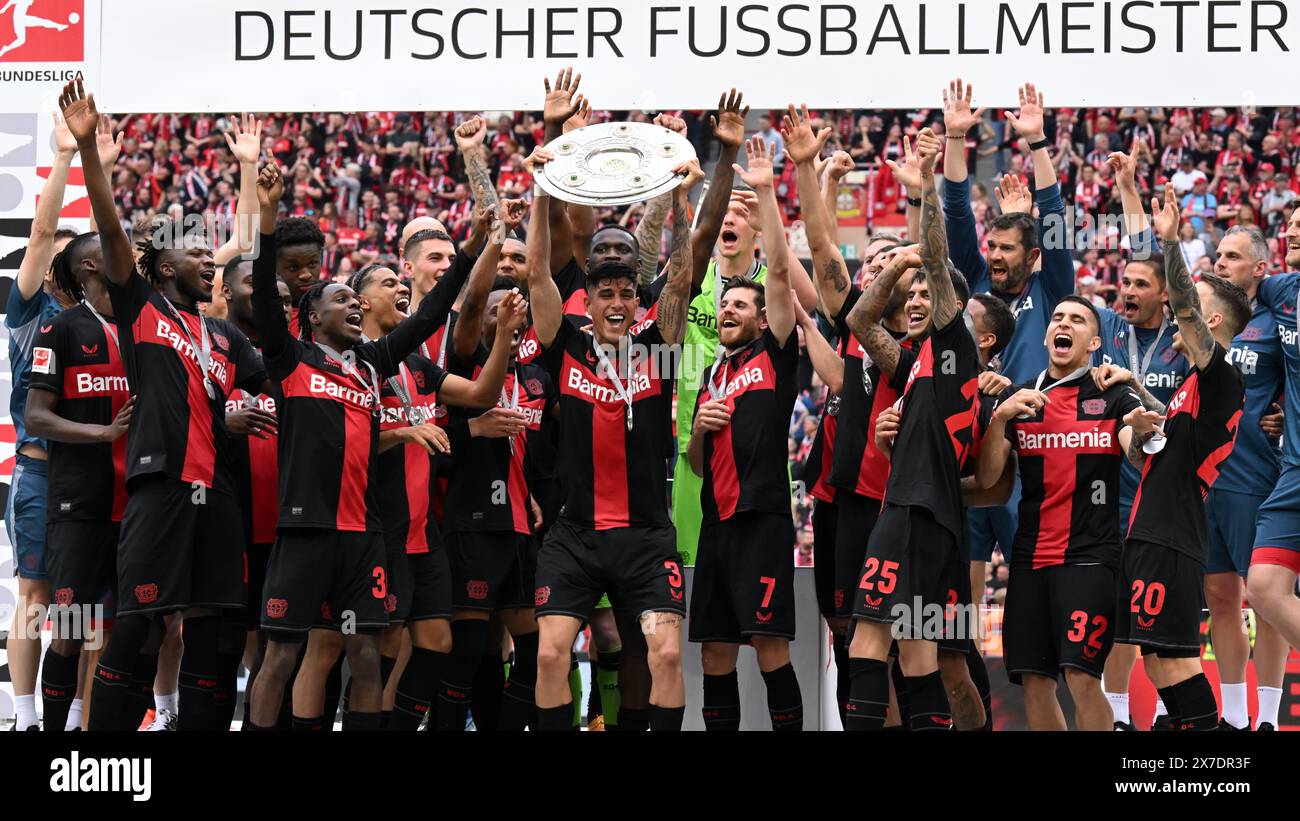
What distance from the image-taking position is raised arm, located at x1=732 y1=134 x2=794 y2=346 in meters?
7.14

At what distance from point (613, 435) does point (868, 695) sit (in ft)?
5.57

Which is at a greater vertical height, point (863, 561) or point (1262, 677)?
point (863, 561)

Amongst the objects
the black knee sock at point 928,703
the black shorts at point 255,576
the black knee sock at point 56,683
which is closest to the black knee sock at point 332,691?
the black shorts at point 255,576

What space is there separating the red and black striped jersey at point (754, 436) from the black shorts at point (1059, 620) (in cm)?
119

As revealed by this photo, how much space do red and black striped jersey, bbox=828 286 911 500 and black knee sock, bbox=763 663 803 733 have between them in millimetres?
948

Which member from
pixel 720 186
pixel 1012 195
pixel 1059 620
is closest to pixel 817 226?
pixel 720 186

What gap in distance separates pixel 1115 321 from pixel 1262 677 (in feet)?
6.78

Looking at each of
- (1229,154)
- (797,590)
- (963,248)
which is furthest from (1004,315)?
(1229,154)

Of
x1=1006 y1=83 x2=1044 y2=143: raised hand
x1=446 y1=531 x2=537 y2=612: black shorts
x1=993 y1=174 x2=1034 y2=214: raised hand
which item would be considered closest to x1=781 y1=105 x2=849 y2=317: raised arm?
x1=1006 y1=83 x2=1044 y2=143: raised hand

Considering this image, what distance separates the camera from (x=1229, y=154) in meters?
20.9

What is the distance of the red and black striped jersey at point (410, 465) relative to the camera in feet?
24.3

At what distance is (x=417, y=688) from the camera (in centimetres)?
740

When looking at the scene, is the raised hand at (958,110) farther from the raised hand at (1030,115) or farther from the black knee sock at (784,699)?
the black knee sock at (784,699)
